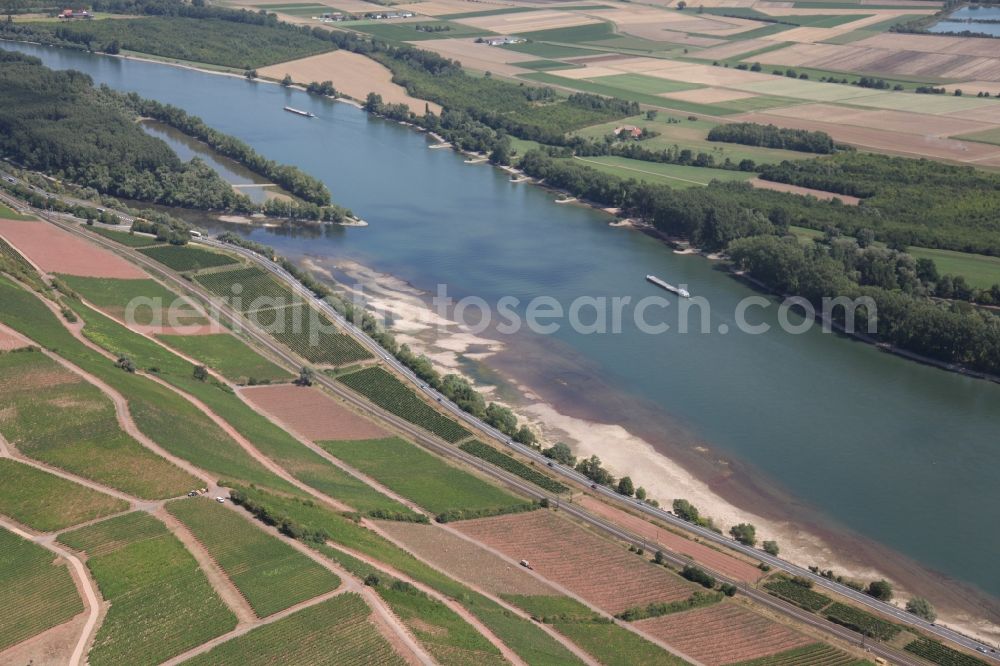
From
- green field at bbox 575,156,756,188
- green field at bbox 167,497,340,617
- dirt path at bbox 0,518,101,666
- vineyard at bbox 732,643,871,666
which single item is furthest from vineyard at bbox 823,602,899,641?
green field at bbox 575,156,756,188

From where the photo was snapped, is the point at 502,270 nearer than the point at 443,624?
No

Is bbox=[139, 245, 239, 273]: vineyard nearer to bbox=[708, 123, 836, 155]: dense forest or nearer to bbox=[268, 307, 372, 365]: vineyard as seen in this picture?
bbox=[268, 307, 372, 365]: vineyard

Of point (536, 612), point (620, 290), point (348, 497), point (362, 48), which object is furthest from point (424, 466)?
point (362, 48)

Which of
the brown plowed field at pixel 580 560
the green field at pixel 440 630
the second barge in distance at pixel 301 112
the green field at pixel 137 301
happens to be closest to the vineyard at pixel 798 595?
the brown plowed field at pixel 580 560

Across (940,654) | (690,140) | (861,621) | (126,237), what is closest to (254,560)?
(861,621)

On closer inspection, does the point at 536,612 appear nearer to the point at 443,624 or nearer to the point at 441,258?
the point at 443,624

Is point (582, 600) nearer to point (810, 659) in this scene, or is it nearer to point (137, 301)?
point (810, 659)
